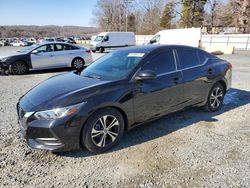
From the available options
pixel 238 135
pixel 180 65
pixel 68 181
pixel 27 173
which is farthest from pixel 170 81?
pixel 27 173

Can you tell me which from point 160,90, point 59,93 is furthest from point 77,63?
point 59,93

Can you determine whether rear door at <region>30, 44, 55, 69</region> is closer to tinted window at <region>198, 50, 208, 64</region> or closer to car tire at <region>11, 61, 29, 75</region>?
car tire at <region>11, 61, 29, 75</region>

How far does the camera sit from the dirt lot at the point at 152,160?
3.07 meters

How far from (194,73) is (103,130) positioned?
2167mm

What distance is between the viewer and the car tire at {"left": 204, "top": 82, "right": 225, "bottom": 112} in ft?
17.4

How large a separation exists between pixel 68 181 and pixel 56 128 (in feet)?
2.20

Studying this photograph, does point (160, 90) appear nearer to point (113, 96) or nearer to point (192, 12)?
point (113, 96)

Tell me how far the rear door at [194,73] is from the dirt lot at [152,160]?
20.1 inches

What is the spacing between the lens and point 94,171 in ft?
10.8

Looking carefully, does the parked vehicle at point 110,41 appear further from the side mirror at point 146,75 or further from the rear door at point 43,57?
the side mirror at point 146,75

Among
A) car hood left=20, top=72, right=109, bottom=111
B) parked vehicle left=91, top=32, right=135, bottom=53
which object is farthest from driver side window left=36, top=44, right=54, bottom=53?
parked vehicle left=91, top=32, right=135, bottom=53

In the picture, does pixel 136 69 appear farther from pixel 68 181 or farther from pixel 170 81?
pixel 68 181

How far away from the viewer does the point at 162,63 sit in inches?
173

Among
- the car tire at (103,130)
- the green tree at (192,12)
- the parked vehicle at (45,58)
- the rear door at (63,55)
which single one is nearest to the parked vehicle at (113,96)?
the car tire at (103,130)
